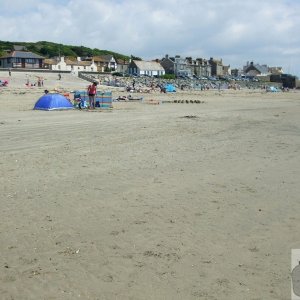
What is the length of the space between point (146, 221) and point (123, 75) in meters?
90.7

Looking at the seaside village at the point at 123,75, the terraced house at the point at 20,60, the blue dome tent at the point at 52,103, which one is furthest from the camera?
the terraced house at the point at 20,60

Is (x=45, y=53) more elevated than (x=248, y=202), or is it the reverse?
(x=45, y=53)

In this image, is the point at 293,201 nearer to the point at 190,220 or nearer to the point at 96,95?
the point at 190,220

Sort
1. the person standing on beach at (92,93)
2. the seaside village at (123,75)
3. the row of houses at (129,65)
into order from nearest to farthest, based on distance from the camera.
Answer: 1. the person standing on beach at (92,93)
2. the seaside village at (123,75)
3. the row of houses at (129,65)

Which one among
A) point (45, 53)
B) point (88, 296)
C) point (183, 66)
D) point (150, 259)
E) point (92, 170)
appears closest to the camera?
point (88, 296)

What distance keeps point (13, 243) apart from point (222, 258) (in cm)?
240

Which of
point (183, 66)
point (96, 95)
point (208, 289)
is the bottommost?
point (208, 289)

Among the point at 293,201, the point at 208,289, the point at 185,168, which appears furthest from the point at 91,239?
the point at 185,168

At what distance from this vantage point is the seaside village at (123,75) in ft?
137

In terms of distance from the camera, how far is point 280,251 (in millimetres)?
5008

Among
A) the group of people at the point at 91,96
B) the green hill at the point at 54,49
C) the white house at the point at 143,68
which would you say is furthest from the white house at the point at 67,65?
the group of people at the point at 91,96

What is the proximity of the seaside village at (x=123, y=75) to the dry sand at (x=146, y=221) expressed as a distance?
46.2 feet

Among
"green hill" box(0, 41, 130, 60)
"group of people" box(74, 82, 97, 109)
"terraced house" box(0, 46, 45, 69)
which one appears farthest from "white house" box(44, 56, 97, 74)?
"group of people" box(74, 82, 97, 109)

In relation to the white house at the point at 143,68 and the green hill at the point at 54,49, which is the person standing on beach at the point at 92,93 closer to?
the white house at the point at 143,68
